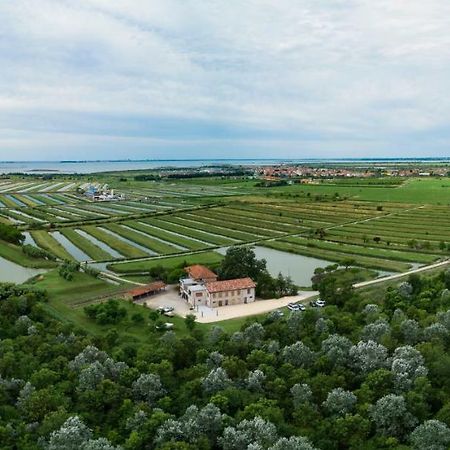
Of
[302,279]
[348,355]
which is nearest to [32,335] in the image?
[348,355]

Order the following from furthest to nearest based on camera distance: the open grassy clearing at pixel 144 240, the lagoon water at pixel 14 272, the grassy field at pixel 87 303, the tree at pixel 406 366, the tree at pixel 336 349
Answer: the open grassy clearing at pixel 144 240 → the lagoon water at pixel 14 272 → the grassy field at pixel 87 303 → the tree at pixel 336 349 → the tree at pixel 406 366

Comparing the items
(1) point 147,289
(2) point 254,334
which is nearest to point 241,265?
(1) point 147,289

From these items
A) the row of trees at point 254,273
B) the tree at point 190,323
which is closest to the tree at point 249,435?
the tree at point 190,323

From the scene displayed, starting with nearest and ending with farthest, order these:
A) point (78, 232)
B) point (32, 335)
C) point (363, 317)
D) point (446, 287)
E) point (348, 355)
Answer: point (348, 355) < point (32, 335) < point (363, 317) < point (446, 287) < point (78, 232)

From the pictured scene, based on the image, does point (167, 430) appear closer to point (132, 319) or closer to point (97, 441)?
point (97, 441)

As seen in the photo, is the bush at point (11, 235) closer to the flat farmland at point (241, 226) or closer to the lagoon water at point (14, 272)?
the flat farmland at point (241, 226)
